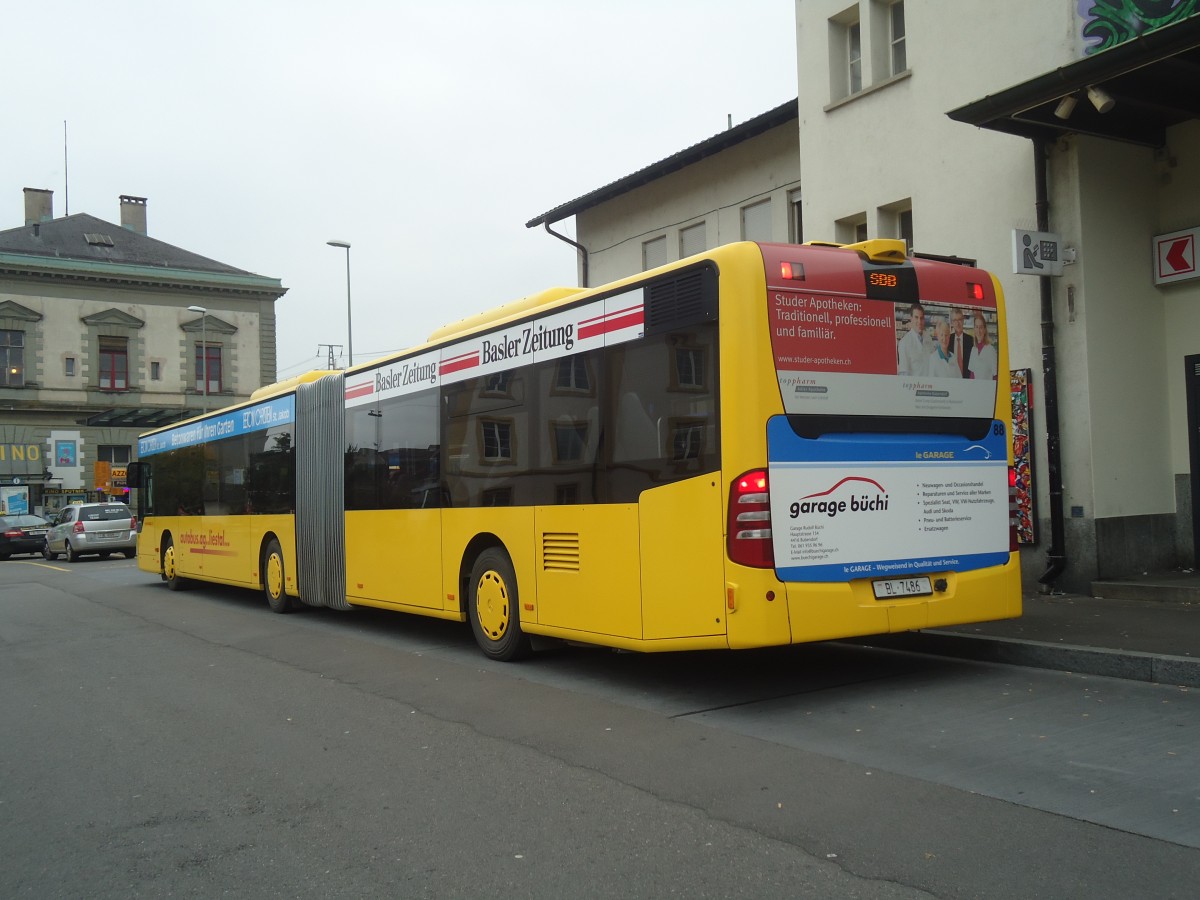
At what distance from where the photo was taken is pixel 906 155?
14328 millimetres

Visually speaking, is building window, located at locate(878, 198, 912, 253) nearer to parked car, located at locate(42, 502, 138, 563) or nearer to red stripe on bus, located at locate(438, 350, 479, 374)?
red stripe on bus, located at locate(438, 350, 479, 374)

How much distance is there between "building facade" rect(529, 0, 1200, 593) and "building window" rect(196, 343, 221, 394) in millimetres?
54004

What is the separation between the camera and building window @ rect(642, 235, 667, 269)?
70.3 feet

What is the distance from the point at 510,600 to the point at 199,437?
10.5 meters

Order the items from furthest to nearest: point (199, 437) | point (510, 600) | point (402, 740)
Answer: point (199, 437)
point (510, 600)
point (402, 740)

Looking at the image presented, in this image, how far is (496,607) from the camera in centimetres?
976

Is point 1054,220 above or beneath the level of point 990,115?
beneath

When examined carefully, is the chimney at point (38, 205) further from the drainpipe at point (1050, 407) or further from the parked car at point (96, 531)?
the drainpipe at point (1050, 407)

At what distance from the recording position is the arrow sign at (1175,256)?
40.4 feet

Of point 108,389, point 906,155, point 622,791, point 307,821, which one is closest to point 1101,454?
point 906,155

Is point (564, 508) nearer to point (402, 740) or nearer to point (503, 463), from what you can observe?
point (503, 463)

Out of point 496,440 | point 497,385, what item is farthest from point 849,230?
point 496,440

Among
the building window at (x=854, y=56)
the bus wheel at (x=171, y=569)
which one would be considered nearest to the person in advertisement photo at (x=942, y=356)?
the building window at (x=854, y=56)

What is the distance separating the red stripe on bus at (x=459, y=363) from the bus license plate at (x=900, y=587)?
439cm
